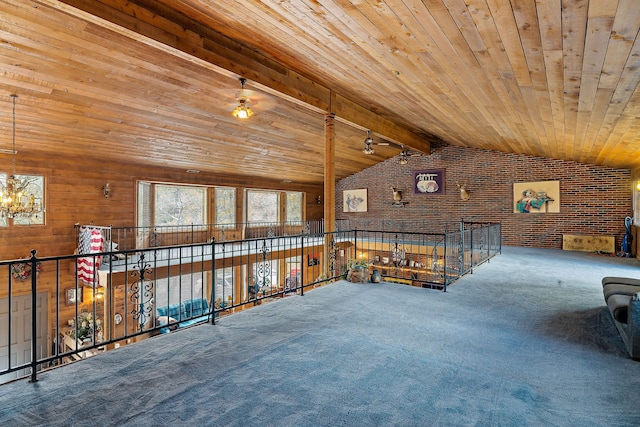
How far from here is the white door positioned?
23.6 feet

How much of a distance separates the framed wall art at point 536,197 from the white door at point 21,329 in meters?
12.7

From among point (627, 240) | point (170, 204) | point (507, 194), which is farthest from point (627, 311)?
point (170, 204)

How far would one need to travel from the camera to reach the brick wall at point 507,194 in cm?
900

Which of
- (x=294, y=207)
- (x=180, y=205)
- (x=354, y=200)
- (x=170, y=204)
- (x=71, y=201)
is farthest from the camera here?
(x=354, y=200)

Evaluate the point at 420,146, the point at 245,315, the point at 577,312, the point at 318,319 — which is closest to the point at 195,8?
the point at 245,315

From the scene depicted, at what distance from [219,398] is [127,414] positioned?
0.52m

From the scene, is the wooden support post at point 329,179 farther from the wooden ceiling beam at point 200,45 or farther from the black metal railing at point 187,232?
the black metal railing at point 187,232

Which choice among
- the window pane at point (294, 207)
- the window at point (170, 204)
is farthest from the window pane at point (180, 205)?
the window pane at point (294, 207)

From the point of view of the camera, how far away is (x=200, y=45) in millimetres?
4223

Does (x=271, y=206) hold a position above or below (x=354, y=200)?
below

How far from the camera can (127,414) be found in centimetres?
196

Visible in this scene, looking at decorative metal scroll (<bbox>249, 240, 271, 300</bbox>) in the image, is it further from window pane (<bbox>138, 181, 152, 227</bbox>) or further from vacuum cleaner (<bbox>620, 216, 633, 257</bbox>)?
vacuum cleaner (<bbox>620, 216, 633, 257</bbox>)

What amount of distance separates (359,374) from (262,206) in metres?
9.92

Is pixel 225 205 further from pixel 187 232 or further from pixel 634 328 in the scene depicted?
pixel 634 328
